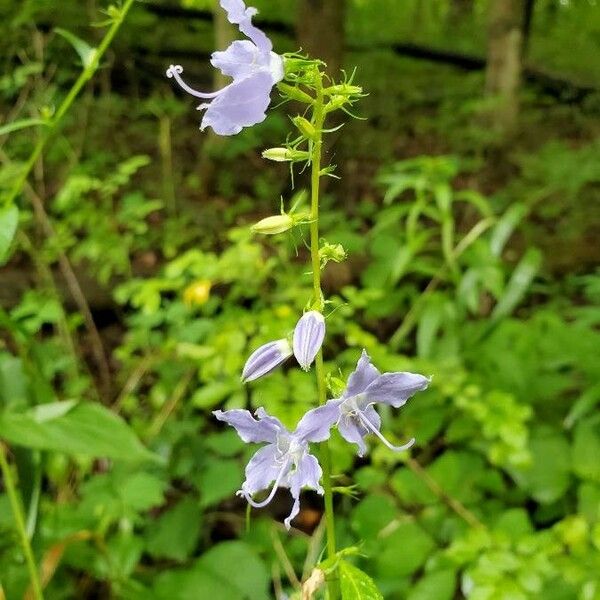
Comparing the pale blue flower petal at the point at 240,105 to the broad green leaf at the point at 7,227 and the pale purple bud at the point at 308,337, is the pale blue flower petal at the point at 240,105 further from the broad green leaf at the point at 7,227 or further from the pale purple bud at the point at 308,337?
the broad green leaf at the point at 7,227

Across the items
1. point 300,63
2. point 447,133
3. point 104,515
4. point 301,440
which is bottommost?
point 447,133

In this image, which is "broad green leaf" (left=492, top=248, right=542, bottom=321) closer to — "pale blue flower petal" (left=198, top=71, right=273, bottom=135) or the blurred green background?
the blurred green background

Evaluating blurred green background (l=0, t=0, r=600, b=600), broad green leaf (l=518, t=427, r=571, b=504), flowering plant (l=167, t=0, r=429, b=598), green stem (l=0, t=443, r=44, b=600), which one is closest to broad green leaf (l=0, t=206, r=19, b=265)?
blurred green background (l=0, t=0, r=600, b=600)

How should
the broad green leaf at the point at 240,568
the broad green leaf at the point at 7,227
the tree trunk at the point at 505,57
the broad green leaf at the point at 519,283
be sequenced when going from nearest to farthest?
1. the broad green leaf at the point at 7,227
2. the broad green leaf at the point at 240,568
3. the broad green leaf at the point at 519,283
4. the tree trunk at the point at 505,57

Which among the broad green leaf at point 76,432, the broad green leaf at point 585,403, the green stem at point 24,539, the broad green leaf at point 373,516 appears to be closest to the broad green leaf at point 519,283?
the broad green leaf at point 585,403

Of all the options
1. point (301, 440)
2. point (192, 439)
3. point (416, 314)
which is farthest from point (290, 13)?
point (301, 440)

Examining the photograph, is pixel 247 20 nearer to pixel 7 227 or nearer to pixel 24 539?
pixel 7 227

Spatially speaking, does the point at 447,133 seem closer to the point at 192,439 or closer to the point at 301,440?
the point at 192,439
